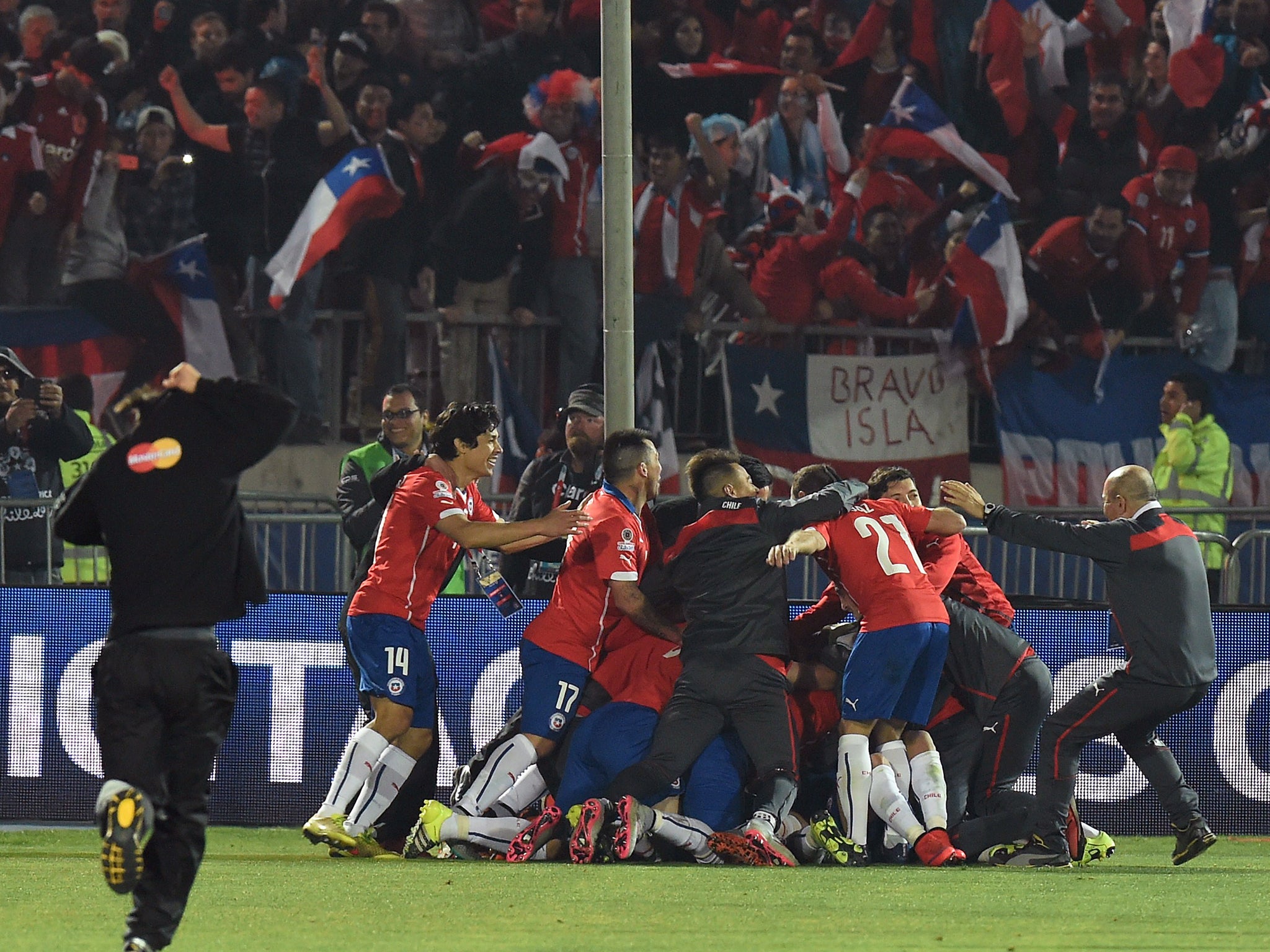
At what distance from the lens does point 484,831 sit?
8.56 m

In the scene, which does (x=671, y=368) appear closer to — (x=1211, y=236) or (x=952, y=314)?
(x=952, y=314)

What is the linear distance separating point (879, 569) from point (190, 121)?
10.5 metres

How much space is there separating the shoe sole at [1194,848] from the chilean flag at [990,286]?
371 inches

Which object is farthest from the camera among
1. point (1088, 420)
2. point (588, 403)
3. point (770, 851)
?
point (1088, 420)

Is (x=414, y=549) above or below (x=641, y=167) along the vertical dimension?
below

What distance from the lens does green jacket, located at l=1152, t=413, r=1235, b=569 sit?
1535 centimetres

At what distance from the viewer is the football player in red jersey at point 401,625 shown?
28.5 feet

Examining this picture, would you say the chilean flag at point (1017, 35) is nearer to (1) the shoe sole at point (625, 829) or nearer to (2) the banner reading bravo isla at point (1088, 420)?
(2) the banner reading bravo isla at point (1088, 420)

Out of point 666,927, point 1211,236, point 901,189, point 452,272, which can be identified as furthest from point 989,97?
point 666,927

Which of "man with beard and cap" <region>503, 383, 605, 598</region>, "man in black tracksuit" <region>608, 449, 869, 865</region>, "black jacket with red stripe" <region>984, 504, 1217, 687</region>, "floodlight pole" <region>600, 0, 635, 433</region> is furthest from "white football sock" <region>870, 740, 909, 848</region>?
"man with beard and cap" <region>503, 383, 605, 598</region>

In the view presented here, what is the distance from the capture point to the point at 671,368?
1705 cm

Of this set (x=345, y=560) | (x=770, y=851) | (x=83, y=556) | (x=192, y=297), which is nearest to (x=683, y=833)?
(x=770, y=851)

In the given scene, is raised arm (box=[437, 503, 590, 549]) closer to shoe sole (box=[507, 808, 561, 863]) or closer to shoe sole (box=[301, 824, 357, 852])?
shoe sole (box=[507, 808, 561, 863])

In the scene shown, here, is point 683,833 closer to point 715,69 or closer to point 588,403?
point 588,403
